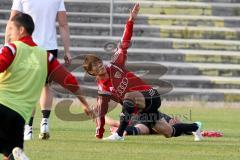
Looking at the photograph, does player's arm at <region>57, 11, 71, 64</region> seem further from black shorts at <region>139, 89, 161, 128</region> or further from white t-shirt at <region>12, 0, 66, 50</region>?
black shorts at <region>139, 89, 161, 128</region>

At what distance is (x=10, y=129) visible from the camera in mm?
8125

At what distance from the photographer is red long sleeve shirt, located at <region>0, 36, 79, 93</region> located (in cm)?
802

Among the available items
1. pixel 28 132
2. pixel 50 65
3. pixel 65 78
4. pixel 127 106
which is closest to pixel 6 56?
pixel 50 65

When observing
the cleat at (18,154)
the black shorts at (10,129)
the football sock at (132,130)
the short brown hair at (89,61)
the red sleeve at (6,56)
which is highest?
the red sleeve at (6,56)

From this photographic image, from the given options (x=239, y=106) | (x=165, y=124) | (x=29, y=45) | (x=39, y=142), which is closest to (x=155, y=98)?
(x=165, y=124)

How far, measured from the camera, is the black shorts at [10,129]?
8.09 m

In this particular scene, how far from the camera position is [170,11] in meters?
25.0

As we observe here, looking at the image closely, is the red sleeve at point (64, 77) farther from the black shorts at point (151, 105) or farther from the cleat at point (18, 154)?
the black shorts at point (151, 105)

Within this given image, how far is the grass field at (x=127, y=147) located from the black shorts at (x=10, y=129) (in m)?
1.88

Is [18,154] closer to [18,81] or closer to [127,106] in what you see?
[18,81]

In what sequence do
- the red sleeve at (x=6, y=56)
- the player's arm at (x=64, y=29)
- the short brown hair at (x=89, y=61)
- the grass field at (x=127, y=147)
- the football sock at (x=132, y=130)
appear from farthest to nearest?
the football sock at (x=132, y=130) → the player's arm at (x=64, y=29) → the short brown hair at (x=89, y=61) → the grass field at (x=127, y=147) → the red sleeve at (x=6, y=56)

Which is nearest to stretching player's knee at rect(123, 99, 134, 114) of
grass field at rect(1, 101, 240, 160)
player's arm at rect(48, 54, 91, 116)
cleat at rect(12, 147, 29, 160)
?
grass field at rect(1, 101, 240, 160)

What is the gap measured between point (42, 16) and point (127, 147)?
2186 millimetres

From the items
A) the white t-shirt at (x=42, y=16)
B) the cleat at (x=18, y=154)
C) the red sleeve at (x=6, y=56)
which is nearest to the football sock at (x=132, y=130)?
the white t-shirt at (x=42, y=16)
